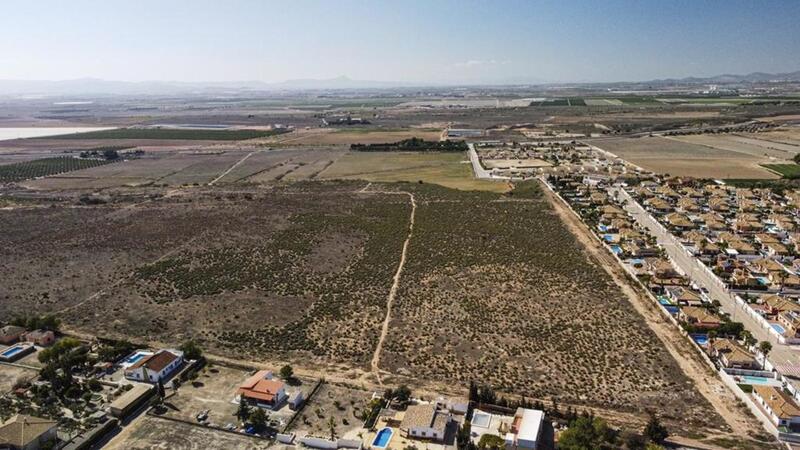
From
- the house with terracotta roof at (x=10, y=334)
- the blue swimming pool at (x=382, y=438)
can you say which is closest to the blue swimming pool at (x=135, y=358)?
the house with terracotta roof at (x=10, y=334)

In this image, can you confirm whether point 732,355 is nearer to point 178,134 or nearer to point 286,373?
point 286,373

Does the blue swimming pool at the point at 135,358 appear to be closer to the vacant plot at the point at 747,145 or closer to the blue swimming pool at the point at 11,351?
the blue swimming pool at the point at 11,351

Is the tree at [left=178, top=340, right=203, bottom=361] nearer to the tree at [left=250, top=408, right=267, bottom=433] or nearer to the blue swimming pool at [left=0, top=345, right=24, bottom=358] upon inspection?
the tree at [left=250, top=408, right=267, bottom=433]

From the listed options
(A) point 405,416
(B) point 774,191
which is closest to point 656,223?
(B) point 774,191

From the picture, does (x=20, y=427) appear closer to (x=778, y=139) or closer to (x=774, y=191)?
(x=774, y=191)

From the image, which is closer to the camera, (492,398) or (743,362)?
(492,398)

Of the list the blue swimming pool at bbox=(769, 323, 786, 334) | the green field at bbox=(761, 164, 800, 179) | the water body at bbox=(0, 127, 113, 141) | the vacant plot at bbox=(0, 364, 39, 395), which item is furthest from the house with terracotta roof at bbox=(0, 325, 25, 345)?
the water body at bbox=(0, 127, 113, 141)
